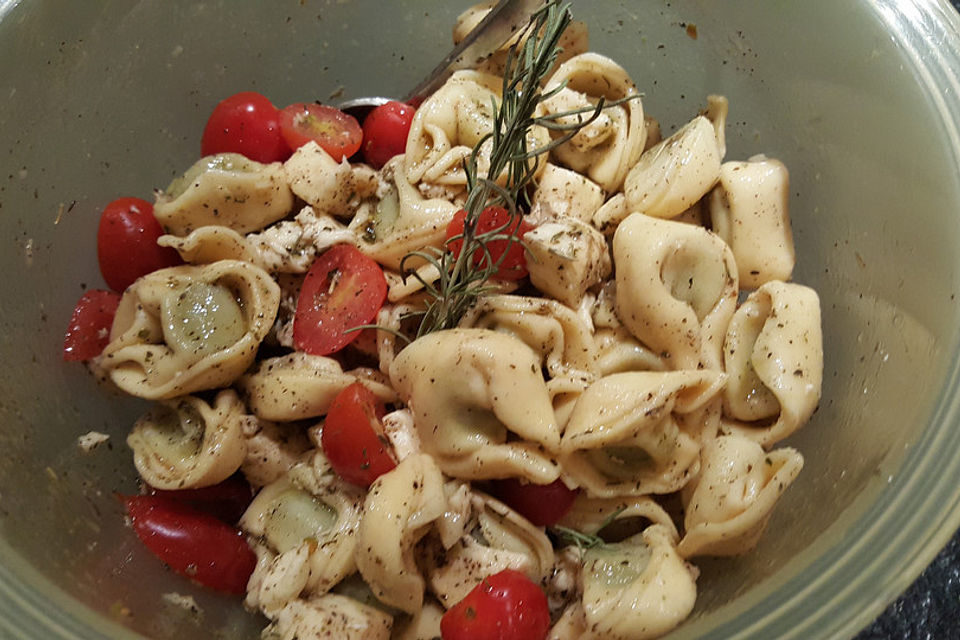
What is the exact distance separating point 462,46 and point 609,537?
1413mm

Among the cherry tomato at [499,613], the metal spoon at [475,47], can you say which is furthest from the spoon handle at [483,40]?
the cherry tomato at [499,613]

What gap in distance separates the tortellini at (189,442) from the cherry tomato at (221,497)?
76 millimetres

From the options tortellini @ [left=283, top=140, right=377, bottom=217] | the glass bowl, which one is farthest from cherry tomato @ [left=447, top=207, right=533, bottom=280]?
the glass bowl

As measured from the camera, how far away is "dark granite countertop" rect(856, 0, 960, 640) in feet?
5.95

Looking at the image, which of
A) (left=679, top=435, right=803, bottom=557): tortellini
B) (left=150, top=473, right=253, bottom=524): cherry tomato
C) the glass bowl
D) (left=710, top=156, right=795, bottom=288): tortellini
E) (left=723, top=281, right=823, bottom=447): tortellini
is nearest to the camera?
the glass bowl

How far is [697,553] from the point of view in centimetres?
160

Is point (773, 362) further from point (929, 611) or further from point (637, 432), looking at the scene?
point (929, 611)

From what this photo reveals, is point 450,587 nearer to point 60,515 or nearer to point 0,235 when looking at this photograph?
point 60,515

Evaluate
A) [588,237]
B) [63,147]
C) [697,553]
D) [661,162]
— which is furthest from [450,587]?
[63,147]

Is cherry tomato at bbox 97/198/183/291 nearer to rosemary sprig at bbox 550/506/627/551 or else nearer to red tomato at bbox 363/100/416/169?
red tomato at bbox 363/100/416/169

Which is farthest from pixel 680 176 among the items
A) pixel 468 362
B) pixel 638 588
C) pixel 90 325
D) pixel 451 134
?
pixel 90 325

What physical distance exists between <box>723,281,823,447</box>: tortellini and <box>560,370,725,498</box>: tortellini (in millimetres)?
125

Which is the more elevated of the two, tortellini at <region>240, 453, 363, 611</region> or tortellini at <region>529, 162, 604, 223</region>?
tortellini at <region>529, 162, 604, 223</region>

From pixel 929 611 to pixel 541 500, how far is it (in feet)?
3.52
